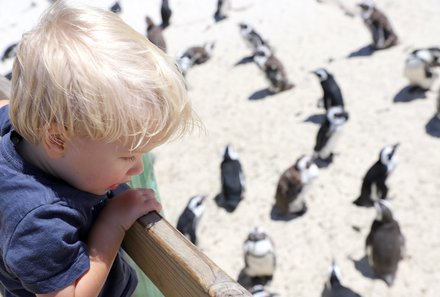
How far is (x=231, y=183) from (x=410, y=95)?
2.52 meters

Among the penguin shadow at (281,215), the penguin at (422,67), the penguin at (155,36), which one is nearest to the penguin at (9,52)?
the penguin at (155,36)

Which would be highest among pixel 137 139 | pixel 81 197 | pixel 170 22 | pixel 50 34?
pixel 50 34

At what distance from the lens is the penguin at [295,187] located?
5184 millimetres

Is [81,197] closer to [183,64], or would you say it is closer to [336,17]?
[183,64]

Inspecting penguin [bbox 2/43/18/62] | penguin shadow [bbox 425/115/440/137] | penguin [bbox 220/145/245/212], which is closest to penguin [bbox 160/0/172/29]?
penguin [bbox 2/43/18/62]

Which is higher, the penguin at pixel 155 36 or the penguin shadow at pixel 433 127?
the penguin at pixel 155 36

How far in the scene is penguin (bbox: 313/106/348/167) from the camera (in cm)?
580

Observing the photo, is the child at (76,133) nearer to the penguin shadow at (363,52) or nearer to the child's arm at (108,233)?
the child's arm at (108,233)

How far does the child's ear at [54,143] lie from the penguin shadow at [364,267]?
3799mm

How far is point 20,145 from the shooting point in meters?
1.11

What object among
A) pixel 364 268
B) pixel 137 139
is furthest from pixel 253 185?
pixel 137 139

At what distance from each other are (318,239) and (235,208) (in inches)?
35.2

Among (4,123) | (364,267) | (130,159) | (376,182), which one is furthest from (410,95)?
(130,159)

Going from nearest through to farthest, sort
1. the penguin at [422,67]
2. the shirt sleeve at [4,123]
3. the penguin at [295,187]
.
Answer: the shirt sleeve at [4,123]
the penguin at [295,187]
the penguin at [422,67]
